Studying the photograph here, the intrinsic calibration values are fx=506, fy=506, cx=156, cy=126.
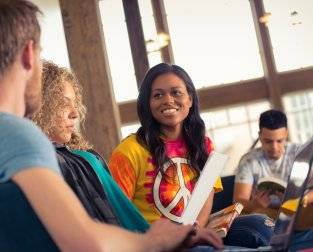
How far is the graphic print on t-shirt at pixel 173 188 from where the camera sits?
6.43ft

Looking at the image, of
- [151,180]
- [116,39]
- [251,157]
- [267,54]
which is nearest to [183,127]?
[151,180]

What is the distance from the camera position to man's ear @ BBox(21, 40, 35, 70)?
0.91 m

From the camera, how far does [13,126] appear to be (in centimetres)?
79

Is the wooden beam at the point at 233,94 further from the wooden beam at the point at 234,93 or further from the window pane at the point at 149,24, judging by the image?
the window pane at the point at 149,24

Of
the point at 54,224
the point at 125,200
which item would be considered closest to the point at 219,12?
the point at 125,200

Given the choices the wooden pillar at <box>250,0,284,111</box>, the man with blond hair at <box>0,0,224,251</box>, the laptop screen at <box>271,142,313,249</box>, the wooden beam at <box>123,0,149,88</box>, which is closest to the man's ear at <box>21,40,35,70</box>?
the man with blond hair at <box>0,0,224,251</box>

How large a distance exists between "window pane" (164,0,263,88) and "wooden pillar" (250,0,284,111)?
21 cm

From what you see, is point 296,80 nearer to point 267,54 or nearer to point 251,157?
point 267,54

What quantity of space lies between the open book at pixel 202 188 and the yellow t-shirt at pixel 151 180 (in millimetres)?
641

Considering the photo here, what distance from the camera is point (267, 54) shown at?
8383mm

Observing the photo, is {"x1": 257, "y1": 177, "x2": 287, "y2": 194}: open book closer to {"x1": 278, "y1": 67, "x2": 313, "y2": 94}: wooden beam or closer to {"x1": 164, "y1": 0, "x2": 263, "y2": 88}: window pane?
{"x1": 164, "y1": 0, "x2": 263, "y2": 88}: window pane

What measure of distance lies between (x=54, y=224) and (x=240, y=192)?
2.23m

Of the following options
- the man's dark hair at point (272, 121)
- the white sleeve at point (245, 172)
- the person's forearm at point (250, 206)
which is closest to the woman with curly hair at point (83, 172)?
the person's forearm at point (250, 206)

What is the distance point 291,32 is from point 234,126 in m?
1.83
